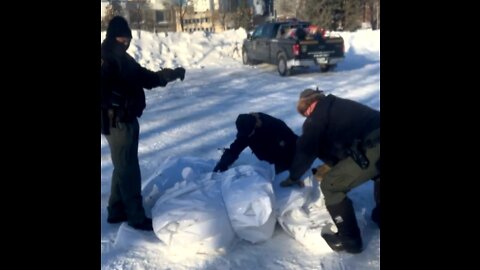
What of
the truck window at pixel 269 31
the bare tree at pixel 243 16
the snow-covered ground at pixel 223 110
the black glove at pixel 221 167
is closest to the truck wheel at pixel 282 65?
the snow-covered ground at pixel 223 110

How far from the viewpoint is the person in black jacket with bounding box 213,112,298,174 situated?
15.7 feet

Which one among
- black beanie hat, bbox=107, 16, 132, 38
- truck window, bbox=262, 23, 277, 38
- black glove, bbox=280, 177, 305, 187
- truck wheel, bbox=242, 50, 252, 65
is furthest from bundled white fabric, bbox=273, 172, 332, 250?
truck wheel, bbox=242, 50, 252, 65

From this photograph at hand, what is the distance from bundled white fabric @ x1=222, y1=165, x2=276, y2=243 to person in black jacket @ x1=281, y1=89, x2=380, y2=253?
422 millimetres

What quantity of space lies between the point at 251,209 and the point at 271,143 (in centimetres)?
124

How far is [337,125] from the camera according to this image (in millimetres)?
3617

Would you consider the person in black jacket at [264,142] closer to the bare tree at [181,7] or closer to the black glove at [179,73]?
the black glove at [179,73]

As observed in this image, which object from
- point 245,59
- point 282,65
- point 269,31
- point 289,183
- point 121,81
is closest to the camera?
point 121,81

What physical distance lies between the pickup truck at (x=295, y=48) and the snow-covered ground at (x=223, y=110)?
0.44m

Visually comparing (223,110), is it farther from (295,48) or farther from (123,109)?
(123,109)

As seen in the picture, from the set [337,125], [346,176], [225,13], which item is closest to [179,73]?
[337,125]

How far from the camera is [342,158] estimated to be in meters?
3.71

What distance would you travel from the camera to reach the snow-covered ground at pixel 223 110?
360 cm

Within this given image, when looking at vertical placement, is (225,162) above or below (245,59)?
below
